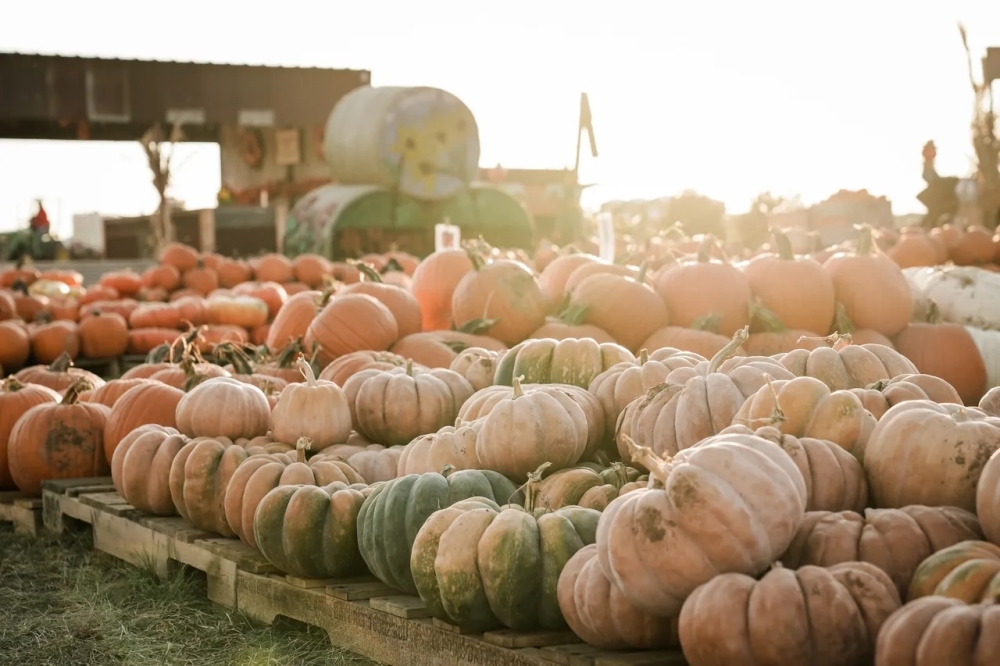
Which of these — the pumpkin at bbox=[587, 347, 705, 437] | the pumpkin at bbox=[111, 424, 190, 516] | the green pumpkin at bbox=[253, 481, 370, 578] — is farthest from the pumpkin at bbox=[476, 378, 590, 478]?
the pumpkin at bbox=[111, 424, 190, 516]

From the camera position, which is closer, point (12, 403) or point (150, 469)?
point (150, 469)

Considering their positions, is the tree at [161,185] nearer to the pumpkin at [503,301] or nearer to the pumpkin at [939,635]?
the pumpkin at [503,301]

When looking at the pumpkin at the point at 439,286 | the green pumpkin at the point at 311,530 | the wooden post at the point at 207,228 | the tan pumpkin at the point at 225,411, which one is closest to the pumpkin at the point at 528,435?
the green pumpkin at the point at 311,530

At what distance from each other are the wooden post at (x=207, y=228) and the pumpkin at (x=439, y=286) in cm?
1107

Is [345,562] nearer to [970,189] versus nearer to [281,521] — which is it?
[281,521]

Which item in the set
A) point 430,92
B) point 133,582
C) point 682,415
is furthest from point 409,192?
point 682,415

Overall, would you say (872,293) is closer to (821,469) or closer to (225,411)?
(225,411)

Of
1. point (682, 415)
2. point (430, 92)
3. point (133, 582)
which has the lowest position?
point (133, 582)

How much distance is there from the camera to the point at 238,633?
3594 mm

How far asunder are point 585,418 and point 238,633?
1198 mm

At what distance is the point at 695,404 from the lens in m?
3.13

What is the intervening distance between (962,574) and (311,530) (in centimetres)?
179

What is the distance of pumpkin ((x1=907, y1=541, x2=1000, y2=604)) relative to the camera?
85.2 inches

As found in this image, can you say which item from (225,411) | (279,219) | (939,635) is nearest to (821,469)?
(939,635)
